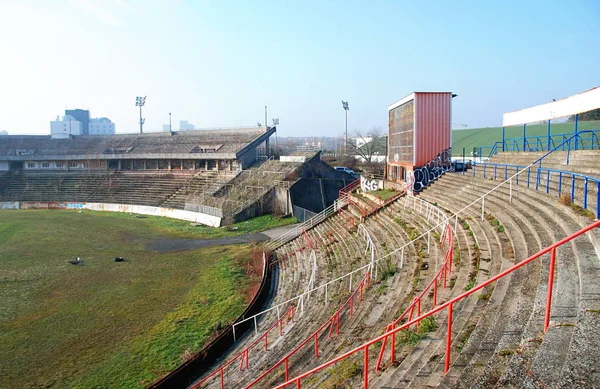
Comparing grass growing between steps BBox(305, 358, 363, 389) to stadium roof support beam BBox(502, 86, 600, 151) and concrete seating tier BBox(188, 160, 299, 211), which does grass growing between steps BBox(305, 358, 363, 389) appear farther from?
concrete seating tier BBox(188, 160, 299, 211)

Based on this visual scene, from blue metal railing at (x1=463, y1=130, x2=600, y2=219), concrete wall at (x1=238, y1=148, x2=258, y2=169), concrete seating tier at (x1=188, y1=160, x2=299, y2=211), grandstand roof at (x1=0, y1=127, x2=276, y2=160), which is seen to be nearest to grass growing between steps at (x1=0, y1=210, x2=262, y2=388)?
concrete seating tier at (x1=188, y1=160, x2=299, y2=211)

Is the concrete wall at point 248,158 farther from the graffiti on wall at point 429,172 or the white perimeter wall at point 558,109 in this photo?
the white perimeter wall at point 558,109

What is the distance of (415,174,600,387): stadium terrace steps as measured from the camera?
4.52 m

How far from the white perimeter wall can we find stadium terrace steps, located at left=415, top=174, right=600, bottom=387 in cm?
725

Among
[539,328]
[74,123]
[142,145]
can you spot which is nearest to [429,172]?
[539,328]

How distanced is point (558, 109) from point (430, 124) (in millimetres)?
6677

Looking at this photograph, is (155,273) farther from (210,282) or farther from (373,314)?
→ (373,314)

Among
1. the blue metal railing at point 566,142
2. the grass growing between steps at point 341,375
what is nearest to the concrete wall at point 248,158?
the blue metal railing at point 566,142

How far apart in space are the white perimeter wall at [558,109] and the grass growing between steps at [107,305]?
1373 centimetres

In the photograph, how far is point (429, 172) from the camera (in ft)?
75.0

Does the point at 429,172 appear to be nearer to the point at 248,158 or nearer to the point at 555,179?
the point at 555,179

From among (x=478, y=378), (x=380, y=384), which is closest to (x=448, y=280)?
(x=380, y=384)

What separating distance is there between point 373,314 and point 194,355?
5257 millimetres

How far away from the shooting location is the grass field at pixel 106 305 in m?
12.5
